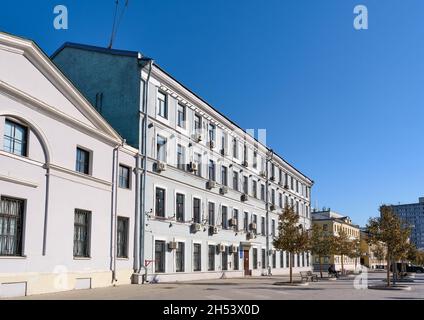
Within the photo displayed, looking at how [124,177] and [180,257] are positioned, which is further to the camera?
[180,257]

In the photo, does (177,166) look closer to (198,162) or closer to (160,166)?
(160,166)

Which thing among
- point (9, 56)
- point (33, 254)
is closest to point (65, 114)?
point (9, 56)

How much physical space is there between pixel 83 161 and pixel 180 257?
11727 millimetres

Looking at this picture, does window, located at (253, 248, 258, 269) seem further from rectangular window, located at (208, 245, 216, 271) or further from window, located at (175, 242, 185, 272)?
window, located at (175, 242, 185, 272)

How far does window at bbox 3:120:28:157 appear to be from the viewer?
19719 mm

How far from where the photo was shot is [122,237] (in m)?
28.0

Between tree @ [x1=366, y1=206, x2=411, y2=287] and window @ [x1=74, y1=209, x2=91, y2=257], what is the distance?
17.5 meters

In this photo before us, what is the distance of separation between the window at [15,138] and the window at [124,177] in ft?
25.8

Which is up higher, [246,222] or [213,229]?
[246,222]

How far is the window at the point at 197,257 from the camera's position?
1403 inches

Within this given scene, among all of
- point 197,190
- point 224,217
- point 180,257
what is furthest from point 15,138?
point 224,217

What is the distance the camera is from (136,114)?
30.1 meters

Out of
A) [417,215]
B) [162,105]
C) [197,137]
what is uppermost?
[417,215]

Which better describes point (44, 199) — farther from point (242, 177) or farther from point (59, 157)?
point (242, 177)
